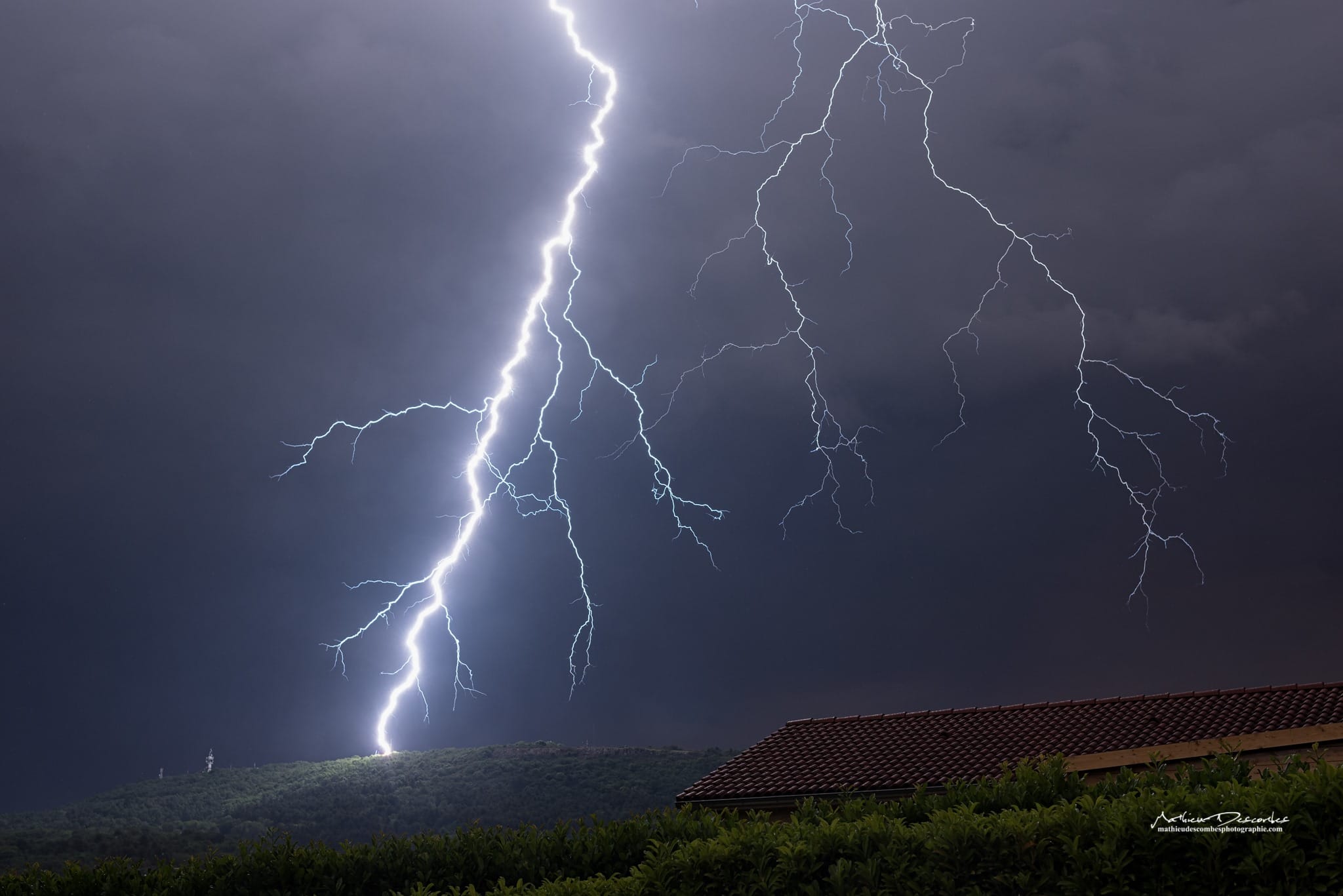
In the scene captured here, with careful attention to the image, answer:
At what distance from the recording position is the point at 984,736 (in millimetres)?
11945

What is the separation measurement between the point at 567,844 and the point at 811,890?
1.95m

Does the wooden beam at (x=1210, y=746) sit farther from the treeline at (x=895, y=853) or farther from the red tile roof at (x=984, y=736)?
the treeline at (x=895, y=853)

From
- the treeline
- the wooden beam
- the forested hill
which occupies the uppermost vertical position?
the treeline

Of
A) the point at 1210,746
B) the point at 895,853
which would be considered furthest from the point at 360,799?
the point at 895,853

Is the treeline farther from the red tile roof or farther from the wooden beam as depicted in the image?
the red tile roof

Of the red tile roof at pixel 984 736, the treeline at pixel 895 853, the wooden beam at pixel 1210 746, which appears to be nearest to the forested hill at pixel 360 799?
the red tile roof at pixel 984 736

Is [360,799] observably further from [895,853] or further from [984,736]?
[895,853]

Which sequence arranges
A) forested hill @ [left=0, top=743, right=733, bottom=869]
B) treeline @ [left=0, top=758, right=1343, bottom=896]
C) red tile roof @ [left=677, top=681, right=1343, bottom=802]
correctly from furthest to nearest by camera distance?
forested hill @ [left=0, top=743, right=733, bottom=869], red tile roof @ [left=677, top=681, right=1343, bottom=802], treeline @ [left=0, top=758, right=1343, bottom=896]

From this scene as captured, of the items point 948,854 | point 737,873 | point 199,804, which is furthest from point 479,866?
→ point 199,804

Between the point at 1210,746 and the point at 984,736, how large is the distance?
298 cm

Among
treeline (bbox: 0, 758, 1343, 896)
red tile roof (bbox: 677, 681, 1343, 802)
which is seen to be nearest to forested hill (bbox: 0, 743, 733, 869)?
red tile roof (bbox: 677, 681, 1343, 802)

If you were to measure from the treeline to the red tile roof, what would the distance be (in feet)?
18.4

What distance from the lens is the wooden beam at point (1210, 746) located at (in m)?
8.86

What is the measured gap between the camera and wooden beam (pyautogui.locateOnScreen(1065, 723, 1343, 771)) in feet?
29.1
